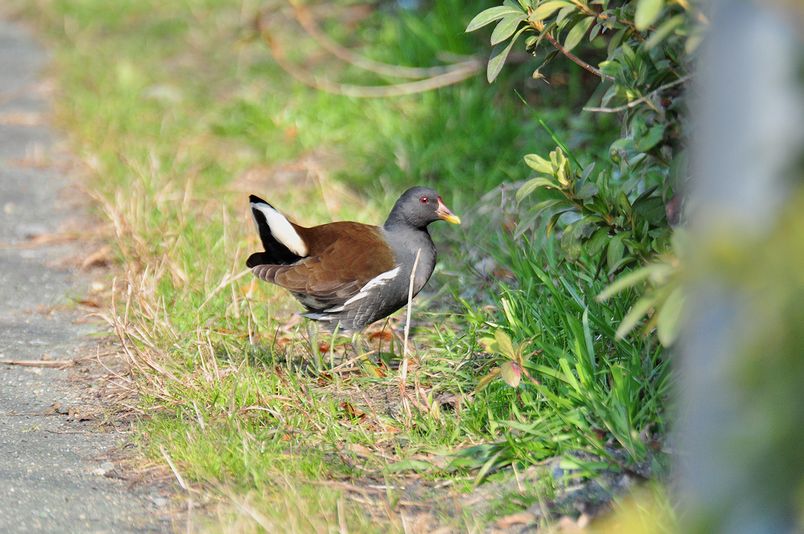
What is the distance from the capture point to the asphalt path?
110 inches

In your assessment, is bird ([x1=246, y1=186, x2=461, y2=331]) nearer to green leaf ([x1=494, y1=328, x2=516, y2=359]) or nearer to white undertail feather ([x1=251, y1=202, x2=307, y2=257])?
white undertail feather ([x1=251, y1=202, x2=307, y2=257])

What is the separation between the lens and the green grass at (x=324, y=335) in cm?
288

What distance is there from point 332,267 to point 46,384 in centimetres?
112

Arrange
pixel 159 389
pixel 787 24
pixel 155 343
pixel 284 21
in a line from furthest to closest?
pixel 284 21, pixel 155 343, pixel 159 389, pixel 787 24

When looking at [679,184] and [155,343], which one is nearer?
[679,184]

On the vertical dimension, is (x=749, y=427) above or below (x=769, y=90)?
below

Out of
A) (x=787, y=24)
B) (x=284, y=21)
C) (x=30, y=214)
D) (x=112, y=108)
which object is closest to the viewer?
(x=787, y=24)

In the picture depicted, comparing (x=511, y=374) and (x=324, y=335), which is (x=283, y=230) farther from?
(x=511, y=374)

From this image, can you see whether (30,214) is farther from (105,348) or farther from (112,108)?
(105,348)

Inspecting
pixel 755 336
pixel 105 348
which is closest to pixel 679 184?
pixel 755 336

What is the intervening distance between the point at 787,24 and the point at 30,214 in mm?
4863

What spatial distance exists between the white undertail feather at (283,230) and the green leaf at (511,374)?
4.35 ft

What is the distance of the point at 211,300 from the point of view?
4137mm

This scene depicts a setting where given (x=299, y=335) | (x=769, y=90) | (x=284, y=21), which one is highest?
(x=769, y=90)
